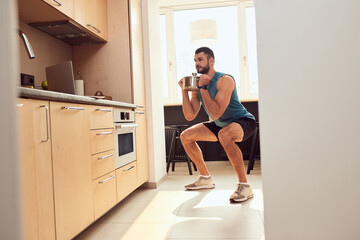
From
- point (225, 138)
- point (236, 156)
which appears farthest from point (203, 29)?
point (236, 156)

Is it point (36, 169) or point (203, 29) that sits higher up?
point (203, 29)

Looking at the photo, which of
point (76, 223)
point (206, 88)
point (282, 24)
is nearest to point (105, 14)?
point (206, 88)

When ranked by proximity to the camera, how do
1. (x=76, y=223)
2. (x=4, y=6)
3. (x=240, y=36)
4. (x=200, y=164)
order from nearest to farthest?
(x=4, y=6) → (x=76, y=223) → (x=200, y=164) → (x=240, y=36)

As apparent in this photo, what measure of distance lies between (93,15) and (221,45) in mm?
2622

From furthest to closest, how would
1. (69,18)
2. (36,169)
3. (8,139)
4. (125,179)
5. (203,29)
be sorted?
(203,29) < (125,179) < (69,18) < (36,169) < (8,139)

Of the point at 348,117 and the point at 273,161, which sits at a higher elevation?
the point at 348,117

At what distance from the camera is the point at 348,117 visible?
37.1 inches

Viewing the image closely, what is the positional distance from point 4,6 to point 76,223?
1.32 metres

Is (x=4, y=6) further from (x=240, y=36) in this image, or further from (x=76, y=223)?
(x=240, y=36)

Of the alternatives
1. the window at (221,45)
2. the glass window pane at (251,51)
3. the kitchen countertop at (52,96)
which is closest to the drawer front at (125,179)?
the kitchen countertop at (52,96)

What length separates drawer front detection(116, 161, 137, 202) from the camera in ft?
7.75

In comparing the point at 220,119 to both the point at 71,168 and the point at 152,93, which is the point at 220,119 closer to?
the point at 152,93

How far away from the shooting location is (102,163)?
2.06 m

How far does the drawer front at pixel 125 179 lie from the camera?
2.36 metres
